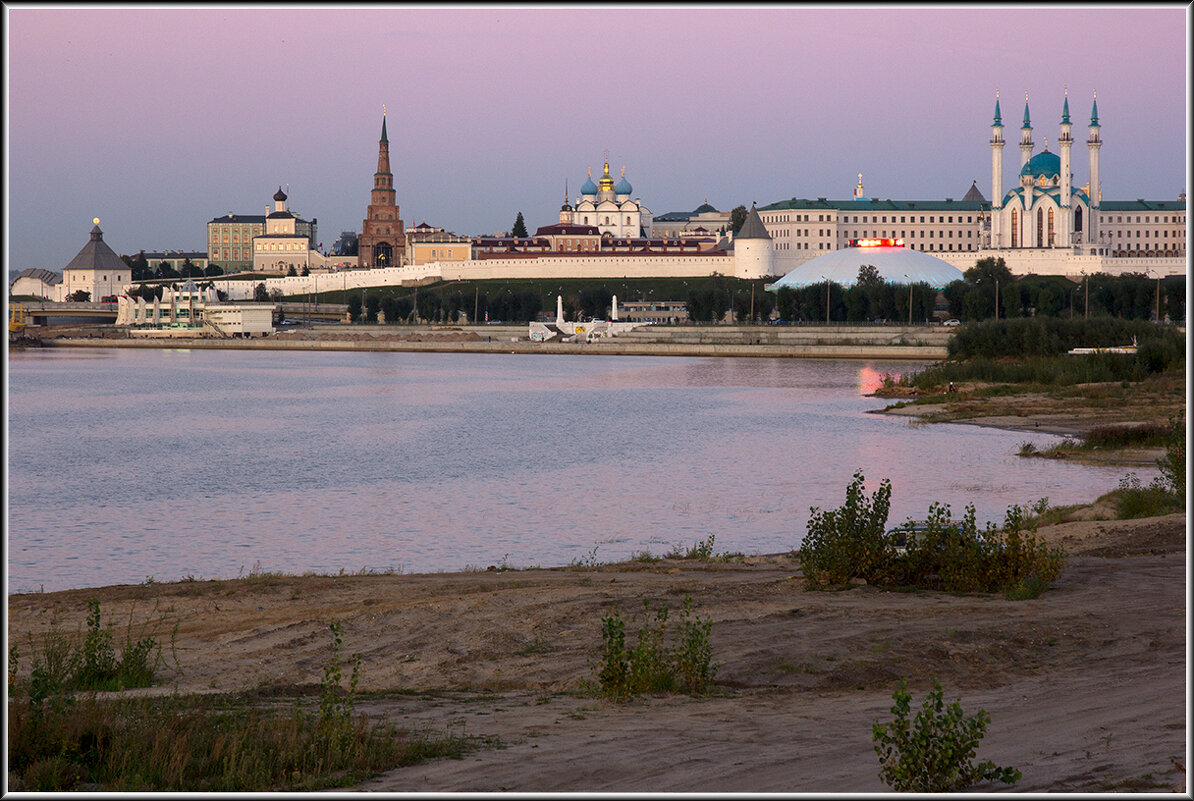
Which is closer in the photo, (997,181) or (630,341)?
(630,341)

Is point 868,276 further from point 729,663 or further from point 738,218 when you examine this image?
point 729,663

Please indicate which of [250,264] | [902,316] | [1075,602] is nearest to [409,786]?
[1075,602]

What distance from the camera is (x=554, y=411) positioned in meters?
38.8

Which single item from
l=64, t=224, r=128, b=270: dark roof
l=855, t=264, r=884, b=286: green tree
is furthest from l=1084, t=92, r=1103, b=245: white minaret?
l=64, t=224, r=128, b=270: dark roof

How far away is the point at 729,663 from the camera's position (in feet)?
24.9

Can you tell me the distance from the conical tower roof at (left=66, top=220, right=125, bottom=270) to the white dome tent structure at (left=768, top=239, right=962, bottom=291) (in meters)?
74.8

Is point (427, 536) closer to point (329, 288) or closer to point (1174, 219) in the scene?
point (329, 288)

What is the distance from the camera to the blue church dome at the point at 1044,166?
4173 inches

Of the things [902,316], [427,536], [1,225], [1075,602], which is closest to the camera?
[1,225]

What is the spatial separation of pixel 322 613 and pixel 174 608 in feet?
5.09

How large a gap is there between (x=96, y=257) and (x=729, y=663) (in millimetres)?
139689

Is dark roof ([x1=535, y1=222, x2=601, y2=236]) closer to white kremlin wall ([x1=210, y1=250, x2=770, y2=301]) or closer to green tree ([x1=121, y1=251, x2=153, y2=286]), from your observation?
white kremlin wall ([x1=210, y1=250, x2=770, y2=301])

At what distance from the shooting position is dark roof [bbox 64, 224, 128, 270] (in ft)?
445

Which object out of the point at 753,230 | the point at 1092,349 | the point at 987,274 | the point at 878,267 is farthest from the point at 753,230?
the point at 1092,349
